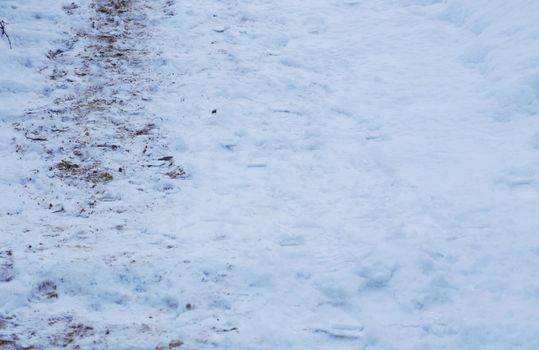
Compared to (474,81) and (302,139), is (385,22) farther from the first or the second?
(302,139)

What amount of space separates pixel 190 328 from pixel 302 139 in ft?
9.92

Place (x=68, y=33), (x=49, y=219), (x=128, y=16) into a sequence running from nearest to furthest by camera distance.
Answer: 1. (x=49, y=219)
2. (x=68, y=33)
3. (x=128, y=16)

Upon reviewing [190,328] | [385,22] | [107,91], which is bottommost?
[190,328]

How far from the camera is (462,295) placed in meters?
4.96

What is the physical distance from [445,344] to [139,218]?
3.16 m

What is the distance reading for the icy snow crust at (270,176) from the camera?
4848 mm

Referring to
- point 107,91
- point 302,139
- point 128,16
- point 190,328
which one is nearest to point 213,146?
point 302,139

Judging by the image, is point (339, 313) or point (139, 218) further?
point (139, 218)

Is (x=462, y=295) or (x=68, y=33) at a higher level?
(x=68, y=33)

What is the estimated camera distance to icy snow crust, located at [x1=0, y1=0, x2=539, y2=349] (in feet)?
15.9

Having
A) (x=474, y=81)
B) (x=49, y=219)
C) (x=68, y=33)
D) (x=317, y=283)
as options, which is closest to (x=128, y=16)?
(x=68, y=33)

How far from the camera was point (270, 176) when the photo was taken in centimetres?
643

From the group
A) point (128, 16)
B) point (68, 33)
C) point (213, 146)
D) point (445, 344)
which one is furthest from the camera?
point (128, 16)

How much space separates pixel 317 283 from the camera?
16.9 feet
